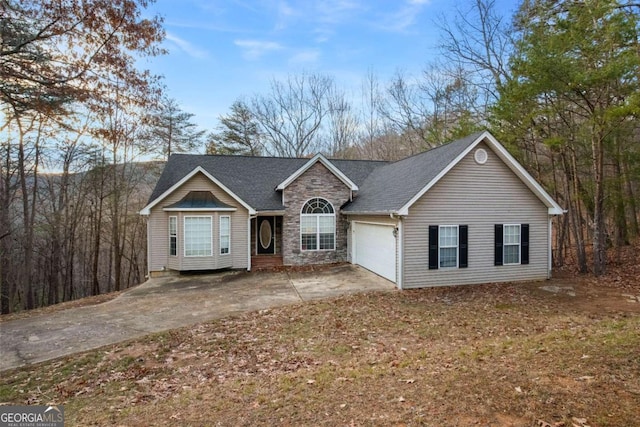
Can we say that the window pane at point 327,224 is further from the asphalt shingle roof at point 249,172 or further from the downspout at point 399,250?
the downspout at point 399,250

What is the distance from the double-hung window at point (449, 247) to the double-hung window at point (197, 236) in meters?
9.09

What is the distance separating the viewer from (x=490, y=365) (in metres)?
4.99

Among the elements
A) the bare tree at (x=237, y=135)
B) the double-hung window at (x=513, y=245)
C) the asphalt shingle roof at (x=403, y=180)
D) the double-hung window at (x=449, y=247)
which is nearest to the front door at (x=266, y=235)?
the asphalt shingle roof at (x=403, y=180)

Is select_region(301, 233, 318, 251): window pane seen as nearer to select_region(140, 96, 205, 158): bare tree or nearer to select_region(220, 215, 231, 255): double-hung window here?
select_region(220, 215, 231, 255): double-hung window

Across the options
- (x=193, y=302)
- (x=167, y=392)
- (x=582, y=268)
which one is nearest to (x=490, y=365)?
Answer: (x=167, y=392)

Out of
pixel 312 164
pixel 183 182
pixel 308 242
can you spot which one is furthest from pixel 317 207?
pixel 183 182

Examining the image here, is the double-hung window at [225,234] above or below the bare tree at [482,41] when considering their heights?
below

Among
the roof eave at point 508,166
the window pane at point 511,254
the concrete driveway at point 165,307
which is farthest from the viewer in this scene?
the window pane at point 511,254

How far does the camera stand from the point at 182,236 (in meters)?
13.8

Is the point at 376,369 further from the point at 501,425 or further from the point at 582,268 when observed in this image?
the point at 582,268

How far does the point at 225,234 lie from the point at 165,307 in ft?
16.9

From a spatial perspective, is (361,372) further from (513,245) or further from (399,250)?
(513,245)

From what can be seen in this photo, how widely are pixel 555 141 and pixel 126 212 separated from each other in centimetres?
2441

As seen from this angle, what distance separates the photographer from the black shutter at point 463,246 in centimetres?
1193
